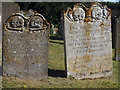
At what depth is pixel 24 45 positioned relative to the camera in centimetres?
602

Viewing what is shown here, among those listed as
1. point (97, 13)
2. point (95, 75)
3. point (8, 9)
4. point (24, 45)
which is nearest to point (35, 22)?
point (24, 45)

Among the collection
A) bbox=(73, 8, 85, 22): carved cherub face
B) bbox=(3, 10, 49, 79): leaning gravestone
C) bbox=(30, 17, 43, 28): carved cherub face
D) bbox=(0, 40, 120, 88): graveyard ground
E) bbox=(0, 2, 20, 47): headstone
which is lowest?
bbox=(0, 40, 120, 88): graveyard ground

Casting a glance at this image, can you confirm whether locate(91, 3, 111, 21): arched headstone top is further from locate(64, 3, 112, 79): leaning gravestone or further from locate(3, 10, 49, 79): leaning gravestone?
→ locate(3, 10, 49, 79): leaning gravestone

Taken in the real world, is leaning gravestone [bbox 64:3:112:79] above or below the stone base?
above

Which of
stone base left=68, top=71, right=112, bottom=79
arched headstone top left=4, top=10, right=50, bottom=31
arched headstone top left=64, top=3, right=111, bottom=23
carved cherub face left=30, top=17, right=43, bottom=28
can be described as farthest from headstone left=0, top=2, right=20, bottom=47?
stone base left=68, top=71, right=112, bottom=79

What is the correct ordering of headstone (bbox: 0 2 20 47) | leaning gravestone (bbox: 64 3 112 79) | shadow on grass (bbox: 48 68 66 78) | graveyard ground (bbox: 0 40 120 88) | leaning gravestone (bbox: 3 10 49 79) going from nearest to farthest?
graveyard ground (bbox: 0 40 120 88), leaning gravestone (bbox: 3 10 49 79), leaning gravestone (bbox: 64 3 112 79), shadow on grass (bbox: 48 68 66 78), headstone (bbox: 0 2 20 47)

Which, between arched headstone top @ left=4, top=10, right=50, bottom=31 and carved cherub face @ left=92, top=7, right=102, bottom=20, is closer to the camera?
arched headstone top @ left=4, top=10, right=50, bottom=31

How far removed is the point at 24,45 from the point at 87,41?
81.1 inches

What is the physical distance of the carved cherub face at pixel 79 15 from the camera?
6391 millimetres

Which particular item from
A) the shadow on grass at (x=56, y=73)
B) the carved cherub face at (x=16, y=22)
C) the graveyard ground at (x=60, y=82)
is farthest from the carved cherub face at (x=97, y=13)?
the carved cherub face at (x=16, y=22)

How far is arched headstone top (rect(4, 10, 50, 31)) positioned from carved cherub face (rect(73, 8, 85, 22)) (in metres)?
1.05

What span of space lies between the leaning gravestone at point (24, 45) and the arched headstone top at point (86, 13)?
101 centimetres

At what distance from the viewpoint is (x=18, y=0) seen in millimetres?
16062

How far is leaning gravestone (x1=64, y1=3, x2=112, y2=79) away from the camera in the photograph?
20.7ft
